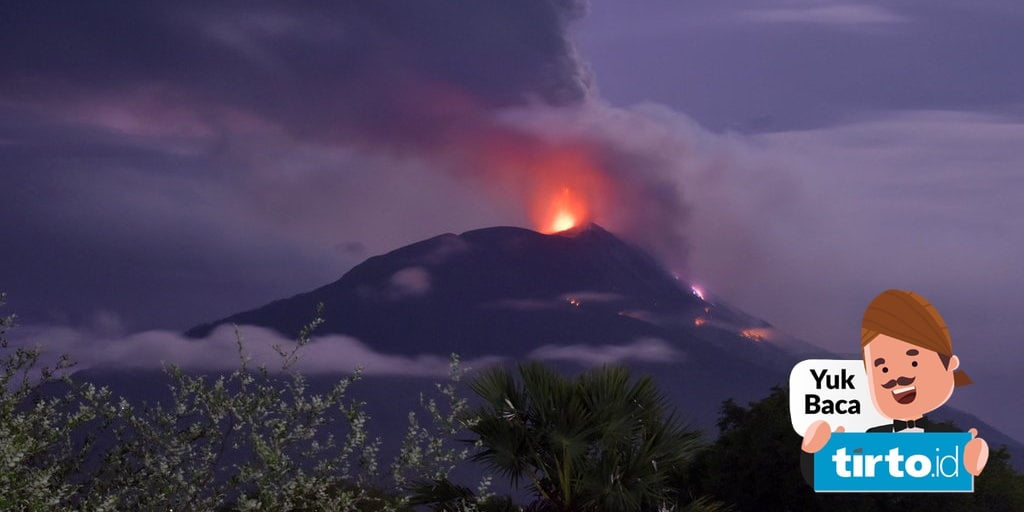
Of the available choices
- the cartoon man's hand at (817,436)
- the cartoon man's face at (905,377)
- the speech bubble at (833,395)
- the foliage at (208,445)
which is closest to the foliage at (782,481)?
the cartoon man's hand at (817,436)

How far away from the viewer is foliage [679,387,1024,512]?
31656 millimetres

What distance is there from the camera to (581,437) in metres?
20.5

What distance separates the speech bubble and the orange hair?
66.1 inches

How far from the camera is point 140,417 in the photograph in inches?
577

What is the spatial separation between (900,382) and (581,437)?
20.9 ft

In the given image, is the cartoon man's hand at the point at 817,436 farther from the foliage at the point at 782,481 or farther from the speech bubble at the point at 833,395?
the foliage at the point at 782,481

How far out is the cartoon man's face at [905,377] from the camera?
1522 centimetres

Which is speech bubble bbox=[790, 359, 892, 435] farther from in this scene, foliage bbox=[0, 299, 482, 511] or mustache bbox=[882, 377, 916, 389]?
foliage bbox=[0, 299, 482, 511]

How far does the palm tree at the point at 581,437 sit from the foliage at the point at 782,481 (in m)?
11.9

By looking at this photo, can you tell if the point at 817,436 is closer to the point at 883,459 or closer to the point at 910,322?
the point at 883,459

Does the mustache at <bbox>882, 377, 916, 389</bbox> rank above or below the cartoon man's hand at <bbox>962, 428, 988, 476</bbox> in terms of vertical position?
above

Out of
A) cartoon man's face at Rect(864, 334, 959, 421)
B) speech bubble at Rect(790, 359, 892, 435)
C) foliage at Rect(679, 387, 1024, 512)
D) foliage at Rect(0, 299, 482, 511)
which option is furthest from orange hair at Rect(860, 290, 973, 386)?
foliage at Rect(679, 387, 1024, 512)

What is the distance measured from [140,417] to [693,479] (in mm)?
25110

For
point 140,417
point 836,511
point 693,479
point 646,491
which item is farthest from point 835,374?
point 693,479
